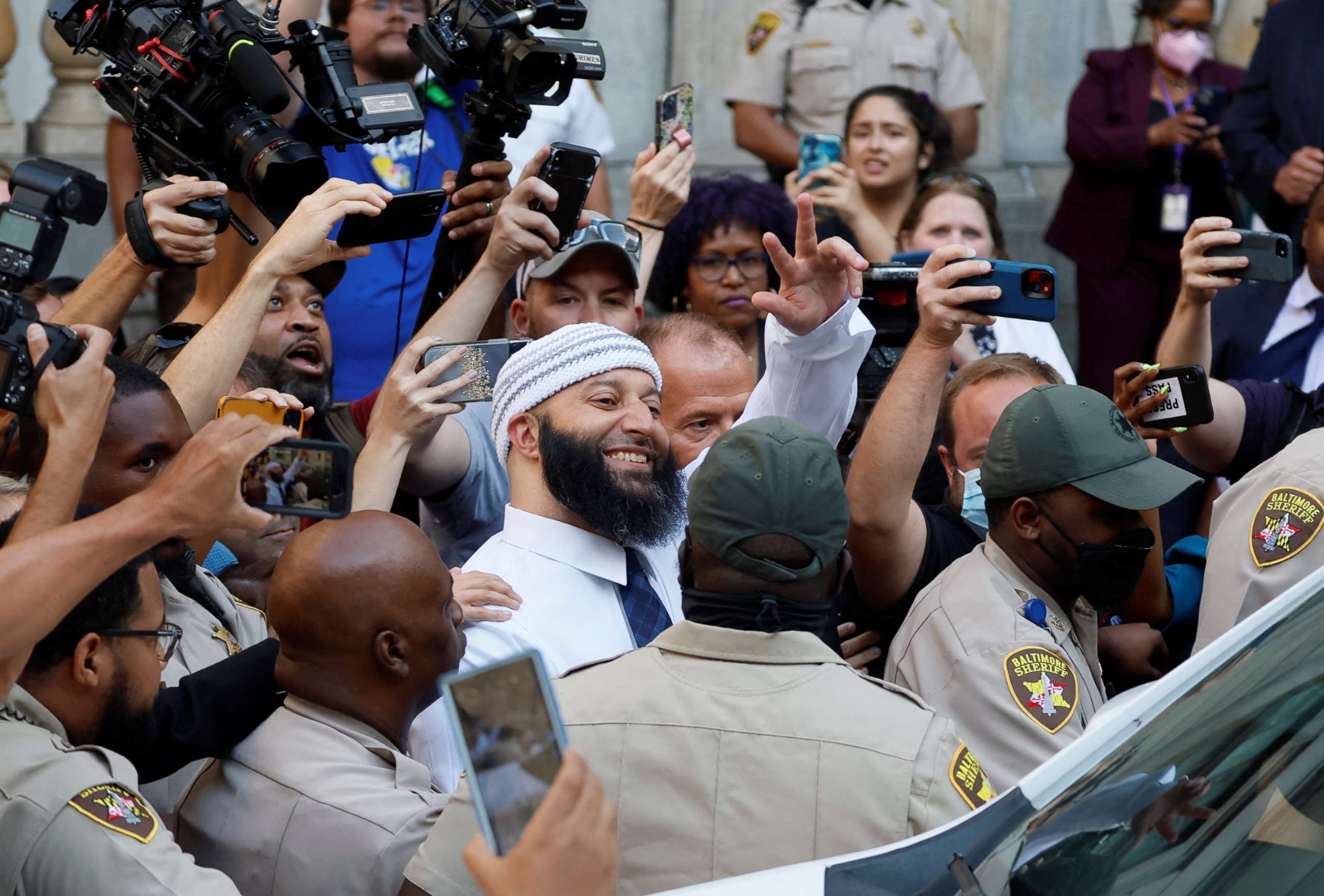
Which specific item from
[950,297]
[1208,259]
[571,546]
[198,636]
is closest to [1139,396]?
[1208,259]

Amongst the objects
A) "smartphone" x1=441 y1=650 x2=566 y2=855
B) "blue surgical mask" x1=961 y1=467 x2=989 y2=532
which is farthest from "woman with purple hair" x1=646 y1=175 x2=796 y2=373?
"smartphone" x1=441 y1=650 x2=566 y2=855

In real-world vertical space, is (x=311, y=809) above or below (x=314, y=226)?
below

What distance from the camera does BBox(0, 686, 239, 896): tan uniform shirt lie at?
226cm

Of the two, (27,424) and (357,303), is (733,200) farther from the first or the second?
(27,424)

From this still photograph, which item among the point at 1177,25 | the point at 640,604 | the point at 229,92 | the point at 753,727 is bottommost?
the point at 640,604

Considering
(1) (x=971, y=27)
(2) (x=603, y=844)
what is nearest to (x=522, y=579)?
(2) (x=603, y=844)

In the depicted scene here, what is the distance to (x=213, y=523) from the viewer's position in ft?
7.63

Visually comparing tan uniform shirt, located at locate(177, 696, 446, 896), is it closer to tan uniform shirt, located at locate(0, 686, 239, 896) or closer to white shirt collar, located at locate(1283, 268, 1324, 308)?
tan uniform shirt, located at locate(0, 686, 239, 896)

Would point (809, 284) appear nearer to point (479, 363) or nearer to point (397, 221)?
point (479, 363)

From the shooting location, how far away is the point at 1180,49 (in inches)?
263

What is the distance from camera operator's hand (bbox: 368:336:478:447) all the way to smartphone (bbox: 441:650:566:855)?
6.38 ft

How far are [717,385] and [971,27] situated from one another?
442cm

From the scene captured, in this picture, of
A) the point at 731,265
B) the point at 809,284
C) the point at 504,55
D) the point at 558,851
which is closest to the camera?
the point at 558,851

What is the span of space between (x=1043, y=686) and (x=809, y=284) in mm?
1137
